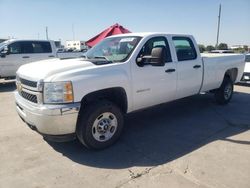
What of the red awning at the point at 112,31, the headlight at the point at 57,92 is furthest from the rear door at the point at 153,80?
the red awning at the point at 112,31

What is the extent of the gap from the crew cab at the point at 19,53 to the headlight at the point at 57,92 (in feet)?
27.0

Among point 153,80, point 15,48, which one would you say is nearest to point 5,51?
point 15,48

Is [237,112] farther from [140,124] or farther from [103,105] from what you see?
[103,105]

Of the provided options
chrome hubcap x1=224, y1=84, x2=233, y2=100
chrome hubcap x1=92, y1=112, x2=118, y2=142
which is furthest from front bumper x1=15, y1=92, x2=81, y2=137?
chrome hubcap x1=224, y1=84, x2=233, y2=100

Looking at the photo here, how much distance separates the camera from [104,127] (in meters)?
4.21

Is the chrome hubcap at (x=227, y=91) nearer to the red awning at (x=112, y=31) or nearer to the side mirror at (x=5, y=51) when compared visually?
the red awning at (x=112, y=31)

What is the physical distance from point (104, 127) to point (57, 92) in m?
1.01

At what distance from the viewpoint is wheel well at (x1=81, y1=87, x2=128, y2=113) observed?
13.2 feet

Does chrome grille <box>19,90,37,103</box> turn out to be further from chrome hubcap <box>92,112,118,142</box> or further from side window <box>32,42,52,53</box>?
side window <box>32,42,52,53</box>

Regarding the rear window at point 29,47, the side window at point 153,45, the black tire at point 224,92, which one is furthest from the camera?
the rear window at point 29,47

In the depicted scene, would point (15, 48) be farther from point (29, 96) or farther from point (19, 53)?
point (29, 96)

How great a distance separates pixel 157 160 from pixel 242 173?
3.77ft

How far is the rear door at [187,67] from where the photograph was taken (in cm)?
538

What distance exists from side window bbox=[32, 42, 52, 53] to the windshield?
707 cm
